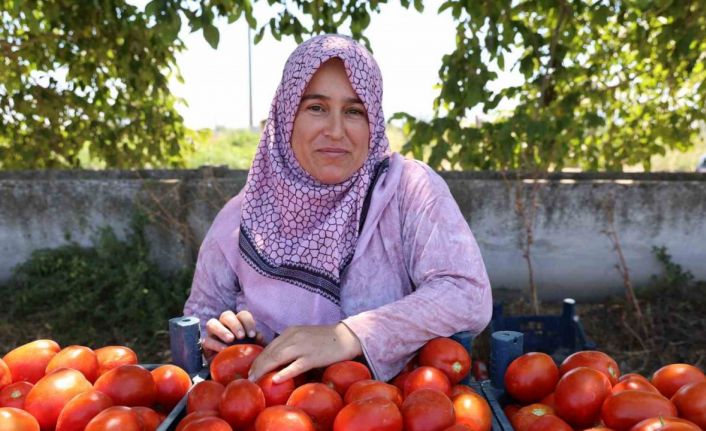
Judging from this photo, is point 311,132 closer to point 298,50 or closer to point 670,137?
point 298,50

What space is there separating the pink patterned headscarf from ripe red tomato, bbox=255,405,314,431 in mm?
658

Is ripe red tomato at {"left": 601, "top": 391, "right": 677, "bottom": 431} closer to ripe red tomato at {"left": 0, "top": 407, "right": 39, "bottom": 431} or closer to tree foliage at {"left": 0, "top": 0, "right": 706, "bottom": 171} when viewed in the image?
ripe red tomato at {"left": 0, "top": 407, "right": 39, "bottom": 431}

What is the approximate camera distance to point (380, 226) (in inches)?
71.7

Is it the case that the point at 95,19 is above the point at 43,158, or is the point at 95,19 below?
above

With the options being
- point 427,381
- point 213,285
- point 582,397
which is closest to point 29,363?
point 213,285

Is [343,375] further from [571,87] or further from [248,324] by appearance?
[571,87]

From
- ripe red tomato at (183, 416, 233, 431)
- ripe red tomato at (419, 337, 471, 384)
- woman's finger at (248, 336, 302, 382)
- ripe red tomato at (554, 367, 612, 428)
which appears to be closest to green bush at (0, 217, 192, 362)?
woman's finger at (248, 336, 302, 382)

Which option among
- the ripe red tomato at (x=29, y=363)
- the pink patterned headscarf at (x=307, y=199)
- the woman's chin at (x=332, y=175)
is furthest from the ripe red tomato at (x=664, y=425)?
the ripe red tomato at (x=29, y=363)

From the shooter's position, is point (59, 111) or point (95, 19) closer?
point (95, 19)

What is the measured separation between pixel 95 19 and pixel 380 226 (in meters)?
3.51

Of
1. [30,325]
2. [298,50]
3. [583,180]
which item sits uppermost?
[298,50]

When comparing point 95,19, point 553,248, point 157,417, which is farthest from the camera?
point 95,19

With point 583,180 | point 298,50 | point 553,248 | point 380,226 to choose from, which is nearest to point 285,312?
point 380,226

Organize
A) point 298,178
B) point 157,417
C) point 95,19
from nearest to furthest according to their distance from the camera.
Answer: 1. point 157,417
2. point 298,178
3. point 95,19
